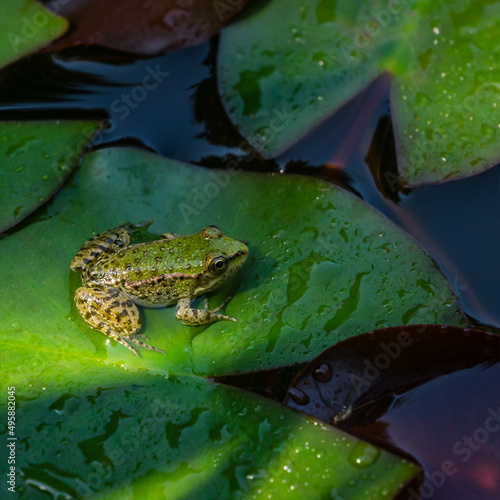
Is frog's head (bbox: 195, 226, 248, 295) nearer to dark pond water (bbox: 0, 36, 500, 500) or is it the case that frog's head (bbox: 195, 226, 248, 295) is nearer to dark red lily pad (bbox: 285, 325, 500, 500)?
dark pond water (bbox: 0, 36, 500, 500)

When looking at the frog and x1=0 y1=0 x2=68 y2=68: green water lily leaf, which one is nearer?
the frog

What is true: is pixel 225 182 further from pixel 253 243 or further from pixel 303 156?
pixel 303 156

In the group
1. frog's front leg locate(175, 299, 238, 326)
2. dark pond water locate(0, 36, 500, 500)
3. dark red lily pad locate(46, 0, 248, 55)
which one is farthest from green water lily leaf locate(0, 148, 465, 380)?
dark red lily pad locate(46, 0, 248, 55)

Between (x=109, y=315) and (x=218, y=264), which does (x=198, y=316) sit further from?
(x=109, y=315)

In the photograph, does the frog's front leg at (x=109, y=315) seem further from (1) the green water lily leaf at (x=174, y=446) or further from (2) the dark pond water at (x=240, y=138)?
(2) the dark pond water at (x=240, y=138)

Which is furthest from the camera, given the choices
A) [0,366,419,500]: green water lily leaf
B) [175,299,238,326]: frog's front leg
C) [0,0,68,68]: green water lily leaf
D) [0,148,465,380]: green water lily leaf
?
[0,0,68,68]: green water lily leaf

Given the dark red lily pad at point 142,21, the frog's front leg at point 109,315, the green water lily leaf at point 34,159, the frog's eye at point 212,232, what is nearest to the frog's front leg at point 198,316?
the frog's front leg at point 109,315

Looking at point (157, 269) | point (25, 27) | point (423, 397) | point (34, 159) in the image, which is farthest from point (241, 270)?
point (25, 27)
